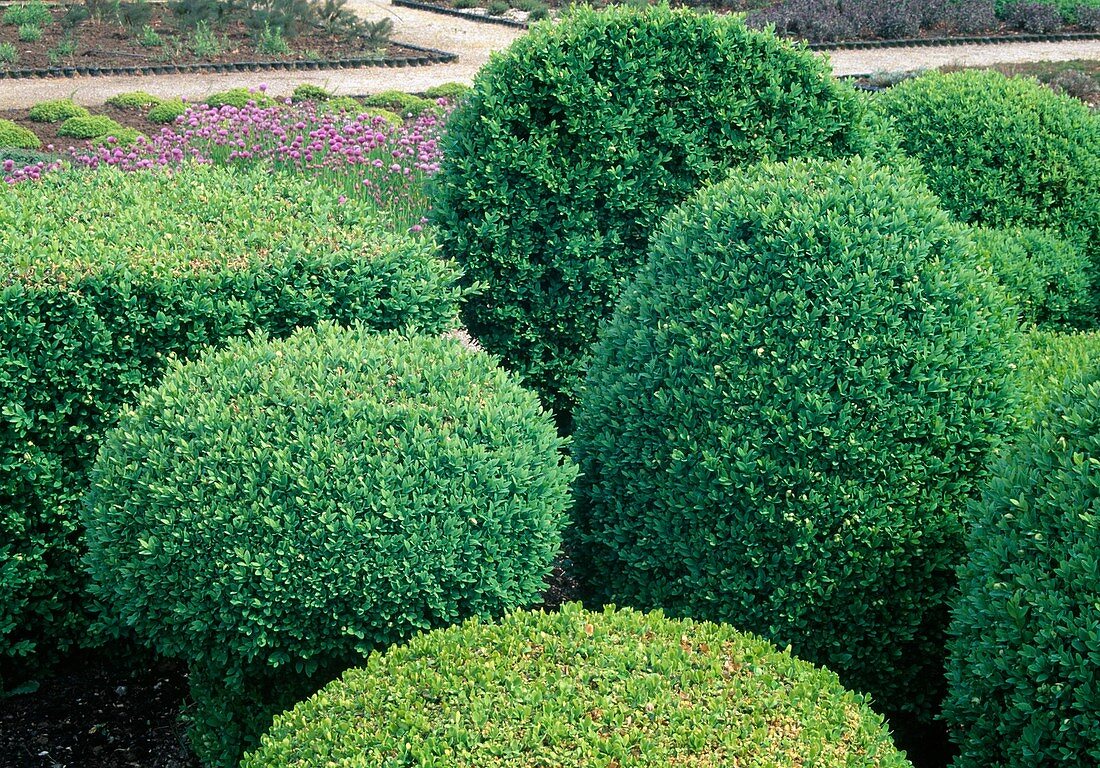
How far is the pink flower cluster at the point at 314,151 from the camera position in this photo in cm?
910

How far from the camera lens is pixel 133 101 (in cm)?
1370

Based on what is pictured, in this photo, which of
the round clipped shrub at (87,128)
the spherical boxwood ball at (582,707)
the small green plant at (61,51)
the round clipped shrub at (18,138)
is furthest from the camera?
the small green plant at (61,51)

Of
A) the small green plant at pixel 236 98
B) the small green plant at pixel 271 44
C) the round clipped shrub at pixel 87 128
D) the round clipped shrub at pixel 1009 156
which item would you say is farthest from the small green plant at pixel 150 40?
the round clipped shrub at pixel 1009 156

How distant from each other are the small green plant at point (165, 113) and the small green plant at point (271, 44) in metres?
5.21

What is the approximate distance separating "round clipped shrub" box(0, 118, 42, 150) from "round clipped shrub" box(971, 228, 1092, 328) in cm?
996

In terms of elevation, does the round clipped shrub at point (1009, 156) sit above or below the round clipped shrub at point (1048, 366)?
above

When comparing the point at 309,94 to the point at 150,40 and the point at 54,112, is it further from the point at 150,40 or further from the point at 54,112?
the point at 150,40

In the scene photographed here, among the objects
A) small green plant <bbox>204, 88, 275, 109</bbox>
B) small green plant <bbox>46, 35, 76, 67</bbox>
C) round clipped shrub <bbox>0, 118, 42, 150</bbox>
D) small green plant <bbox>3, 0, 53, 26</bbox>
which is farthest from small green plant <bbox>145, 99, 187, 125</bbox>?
small green plant <bbox>3, 0, 53, 26</bbox>

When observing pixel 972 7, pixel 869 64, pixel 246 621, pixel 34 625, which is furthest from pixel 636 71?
pixel 972 7

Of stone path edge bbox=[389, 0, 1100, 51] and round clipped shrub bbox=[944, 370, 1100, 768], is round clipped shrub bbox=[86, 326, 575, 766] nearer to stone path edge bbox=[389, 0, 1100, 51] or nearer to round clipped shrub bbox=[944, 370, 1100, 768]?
round clipped shrub bbox=[944, 370, 1100, 768]

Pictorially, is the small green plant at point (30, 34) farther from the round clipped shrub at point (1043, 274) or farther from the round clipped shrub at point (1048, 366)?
the round clipped shrub at point (1048, 366)

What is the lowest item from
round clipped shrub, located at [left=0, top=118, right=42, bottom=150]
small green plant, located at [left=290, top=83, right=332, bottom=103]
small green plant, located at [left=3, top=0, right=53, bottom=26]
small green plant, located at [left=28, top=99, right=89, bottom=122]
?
round clipped shrub, located at [left=0, top=118, right=42, bottom=150]

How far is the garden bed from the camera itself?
16547 mm

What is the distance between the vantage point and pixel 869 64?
1853cm
